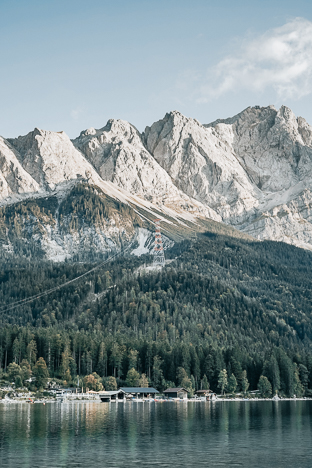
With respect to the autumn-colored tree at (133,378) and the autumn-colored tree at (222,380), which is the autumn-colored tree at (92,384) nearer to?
the autumn-colored tree at (133,378)

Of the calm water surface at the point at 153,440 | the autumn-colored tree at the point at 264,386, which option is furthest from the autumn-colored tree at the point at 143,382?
the calm water surface at the point at 153,440

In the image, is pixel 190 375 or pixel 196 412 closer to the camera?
pixel 196 412

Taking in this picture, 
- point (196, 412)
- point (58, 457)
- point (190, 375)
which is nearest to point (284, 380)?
point (190, 375)

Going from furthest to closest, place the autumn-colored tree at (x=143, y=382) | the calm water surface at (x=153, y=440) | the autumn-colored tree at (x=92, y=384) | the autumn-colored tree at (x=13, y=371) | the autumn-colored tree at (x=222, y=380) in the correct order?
the autumn-colored tree at (x=222, y=380) → the autumn-colored tree at (x=143, y=382) → the autumn-colored tree at (x=92, y=384) → the autumn-colored tree at (x=13, y=371) → the calm water surface at (x=153, y=440)

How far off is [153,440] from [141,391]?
9624cm

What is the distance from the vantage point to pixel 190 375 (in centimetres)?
18838

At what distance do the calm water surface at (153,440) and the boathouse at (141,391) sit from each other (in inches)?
2137

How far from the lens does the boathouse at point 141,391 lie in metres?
176

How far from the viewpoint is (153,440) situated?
82000 mm

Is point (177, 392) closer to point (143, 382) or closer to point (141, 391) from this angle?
point (141, 391)

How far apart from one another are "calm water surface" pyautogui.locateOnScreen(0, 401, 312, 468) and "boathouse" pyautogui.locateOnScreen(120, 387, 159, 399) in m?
54.3

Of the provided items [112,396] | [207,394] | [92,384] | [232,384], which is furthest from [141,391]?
[232,384]

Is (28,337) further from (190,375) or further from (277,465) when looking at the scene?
(277,465)

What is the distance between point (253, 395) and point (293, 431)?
92821 millimetres
